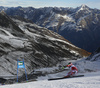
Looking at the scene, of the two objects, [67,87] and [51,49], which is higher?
[67,87]

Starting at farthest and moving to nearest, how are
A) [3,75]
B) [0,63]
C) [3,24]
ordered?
[3,24]
[0,63]
[3,75]

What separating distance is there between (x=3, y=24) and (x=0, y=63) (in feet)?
115

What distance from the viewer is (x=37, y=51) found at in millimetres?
67688

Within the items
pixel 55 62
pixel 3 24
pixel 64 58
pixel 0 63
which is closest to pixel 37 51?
pixel 55 62

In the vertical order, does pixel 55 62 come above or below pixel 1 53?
below

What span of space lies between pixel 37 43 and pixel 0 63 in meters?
28.8

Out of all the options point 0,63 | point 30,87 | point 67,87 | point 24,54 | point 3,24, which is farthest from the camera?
point 3,24

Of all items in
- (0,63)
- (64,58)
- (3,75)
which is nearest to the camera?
(3,75)

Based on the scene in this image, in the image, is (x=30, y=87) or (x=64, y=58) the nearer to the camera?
(x=30, y=87)

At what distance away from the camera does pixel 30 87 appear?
12305 mm

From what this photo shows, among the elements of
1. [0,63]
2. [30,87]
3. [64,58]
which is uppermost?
[30,87]

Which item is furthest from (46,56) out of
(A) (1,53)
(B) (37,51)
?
(A) (1,53)

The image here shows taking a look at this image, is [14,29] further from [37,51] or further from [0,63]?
[0,63]

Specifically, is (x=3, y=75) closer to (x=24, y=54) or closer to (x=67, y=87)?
(x=24, y=54)
